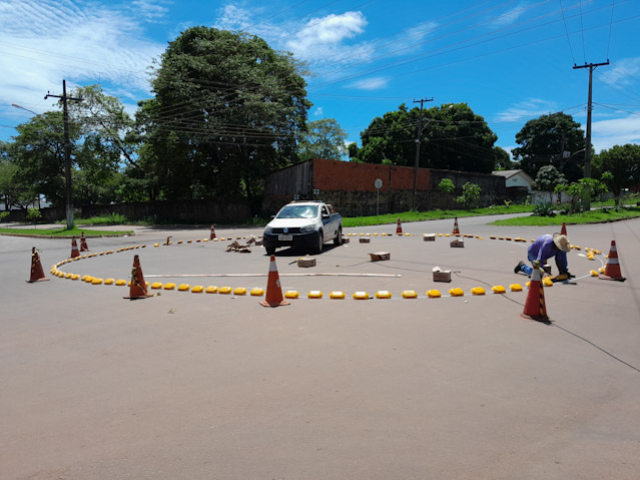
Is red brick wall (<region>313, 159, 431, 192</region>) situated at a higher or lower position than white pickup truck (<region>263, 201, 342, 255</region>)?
higher

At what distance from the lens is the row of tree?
36.7 m

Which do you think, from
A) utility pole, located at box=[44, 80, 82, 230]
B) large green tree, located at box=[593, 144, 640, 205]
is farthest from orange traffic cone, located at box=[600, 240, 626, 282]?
large green tree, located at box=[593, 144, 640, 205]

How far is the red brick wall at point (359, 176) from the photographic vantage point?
3631 centimetres

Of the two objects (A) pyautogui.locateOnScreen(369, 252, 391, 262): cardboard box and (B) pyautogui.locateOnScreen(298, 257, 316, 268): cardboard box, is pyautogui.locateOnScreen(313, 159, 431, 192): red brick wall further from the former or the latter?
(B) pyautogui.locateOnScreen(298, 257, 316, 268): cardboard box

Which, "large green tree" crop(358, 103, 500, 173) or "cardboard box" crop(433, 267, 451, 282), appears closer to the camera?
"cardboard box" crop(433, 267, 451, 282)

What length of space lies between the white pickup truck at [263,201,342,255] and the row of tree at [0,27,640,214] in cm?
2224

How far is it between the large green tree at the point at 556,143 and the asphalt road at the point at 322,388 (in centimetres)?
6780

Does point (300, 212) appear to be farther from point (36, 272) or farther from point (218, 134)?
point (218, 134)

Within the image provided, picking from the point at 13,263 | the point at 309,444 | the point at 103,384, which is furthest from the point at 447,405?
the point at 13,263

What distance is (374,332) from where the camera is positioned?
5.97 m

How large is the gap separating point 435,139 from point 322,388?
187 feet

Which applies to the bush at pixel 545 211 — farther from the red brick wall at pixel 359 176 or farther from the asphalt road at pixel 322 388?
the asphalt road at pixel 322 388

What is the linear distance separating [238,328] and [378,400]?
→ 284 cm

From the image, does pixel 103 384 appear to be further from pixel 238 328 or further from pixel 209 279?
pixel 209 279
